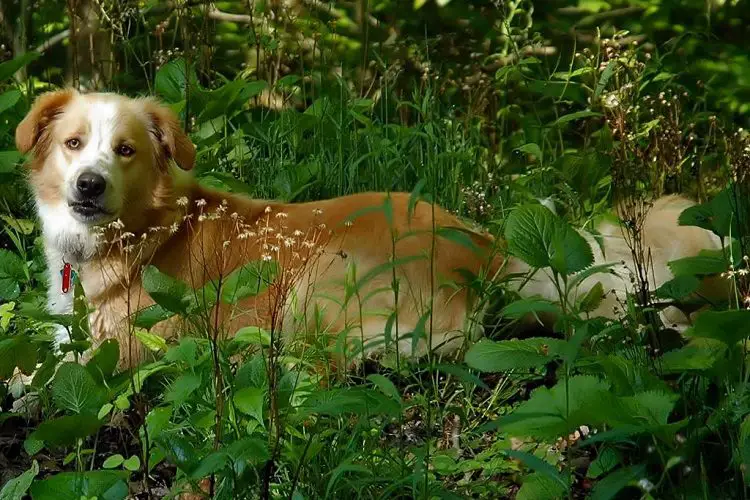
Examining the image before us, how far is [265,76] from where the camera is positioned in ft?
18.5

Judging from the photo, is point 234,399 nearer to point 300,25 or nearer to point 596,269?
point 596,269

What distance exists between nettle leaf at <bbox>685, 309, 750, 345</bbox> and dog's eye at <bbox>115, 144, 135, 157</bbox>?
86.1 inches

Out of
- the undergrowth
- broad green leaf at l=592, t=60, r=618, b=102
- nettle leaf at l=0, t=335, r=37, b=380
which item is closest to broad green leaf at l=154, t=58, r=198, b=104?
the undergrowth

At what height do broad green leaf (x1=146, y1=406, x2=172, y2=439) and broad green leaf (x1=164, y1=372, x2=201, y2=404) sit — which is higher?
broad green leaf (x1=164, y1=372, x2=201, y2=404)

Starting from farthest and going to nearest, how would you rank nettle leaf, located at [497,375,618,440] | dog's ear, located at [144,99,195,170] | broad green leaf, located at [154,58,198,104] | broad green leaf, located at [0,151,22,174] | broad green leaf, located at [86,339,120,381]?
broad green leaf, located at [154,58,198,104] → broad green leaf, located at [0,151,22,174] → dog's ear, located at [144,99,195,170] → broad green leaf, located at [86,339,120,381] → nettle leaf, located at [497,375,618,440]

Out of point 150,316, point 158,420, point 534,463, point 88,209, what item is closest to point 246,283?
point 150,316

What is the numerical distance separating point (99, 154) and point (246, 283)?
120 centimetres

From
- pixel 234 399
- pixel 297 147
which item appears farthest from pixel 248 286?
pixel 297 147

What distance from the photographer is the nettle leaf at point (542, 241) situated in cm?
265

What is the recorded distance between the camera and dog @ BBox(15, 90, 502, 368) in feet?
12.2

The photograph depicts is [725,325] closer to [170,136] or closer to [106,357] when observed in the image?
[106,357]

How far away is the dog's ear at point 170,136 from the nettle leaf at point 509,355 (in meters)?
1.76

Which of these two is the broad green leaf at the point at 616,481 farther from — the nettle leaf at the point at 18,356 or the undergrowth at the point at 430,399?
the nettle leaf at the point at 18,356

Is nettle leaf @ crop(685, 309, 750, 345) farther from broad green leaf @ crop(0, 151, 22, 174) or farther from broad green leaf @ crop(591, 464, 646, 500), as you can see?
broad green leaf @ crop(0, 151, 22, 174)
